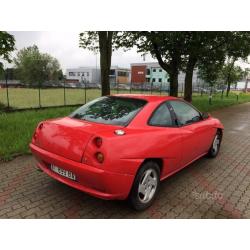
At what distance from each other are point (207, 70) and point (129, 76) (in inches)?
3154

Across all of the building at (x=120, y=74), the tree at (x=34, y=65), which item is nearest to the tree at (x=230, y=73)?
the tree at (x=34, y=65)

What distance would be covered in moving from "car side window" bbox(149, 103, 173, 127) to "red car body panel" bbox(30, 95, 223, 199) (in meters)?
0.07

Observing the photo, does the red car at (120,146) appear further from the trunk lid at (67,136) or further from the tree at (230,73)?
the tree at (230,73)

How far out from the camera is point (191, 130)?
4.42m

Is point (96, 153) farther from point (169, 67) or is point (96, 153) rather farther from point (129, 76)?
point (129, 76)

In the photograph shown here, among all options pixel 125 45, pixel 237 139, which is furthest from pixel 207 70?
pixel 237 139

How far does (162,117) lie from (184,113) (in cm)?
79

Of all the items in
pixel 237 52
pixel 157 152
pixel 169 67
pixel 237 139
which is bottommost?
pixel 237 139

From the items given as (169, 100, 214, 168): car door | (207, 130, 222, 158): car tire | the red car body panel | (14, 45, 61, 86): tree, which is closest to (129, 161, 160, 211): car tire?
the red car body panel

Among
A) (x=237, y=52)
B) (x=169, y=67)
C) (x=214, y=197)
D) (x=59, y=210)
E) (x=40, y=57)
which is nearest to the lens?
(x=59, y=210)

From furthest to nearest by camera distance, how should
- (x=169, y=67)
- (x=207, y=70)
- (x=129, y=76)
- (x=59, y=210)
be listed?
(x=129, y=76) < (x=207, y=70) < (x=169, y=67) < (x=59, y=210)

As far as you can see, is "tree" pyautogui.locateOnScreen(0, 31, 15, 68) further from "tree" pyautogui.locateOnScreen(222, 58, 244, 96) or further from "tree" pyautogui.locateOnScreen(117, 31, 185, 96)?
"tree" pyautogui.locateOnScreen(222, 58, 244, 96)

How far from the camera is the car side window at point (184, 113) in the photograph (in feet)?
14.3

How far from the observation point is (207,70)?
22.3 meters
